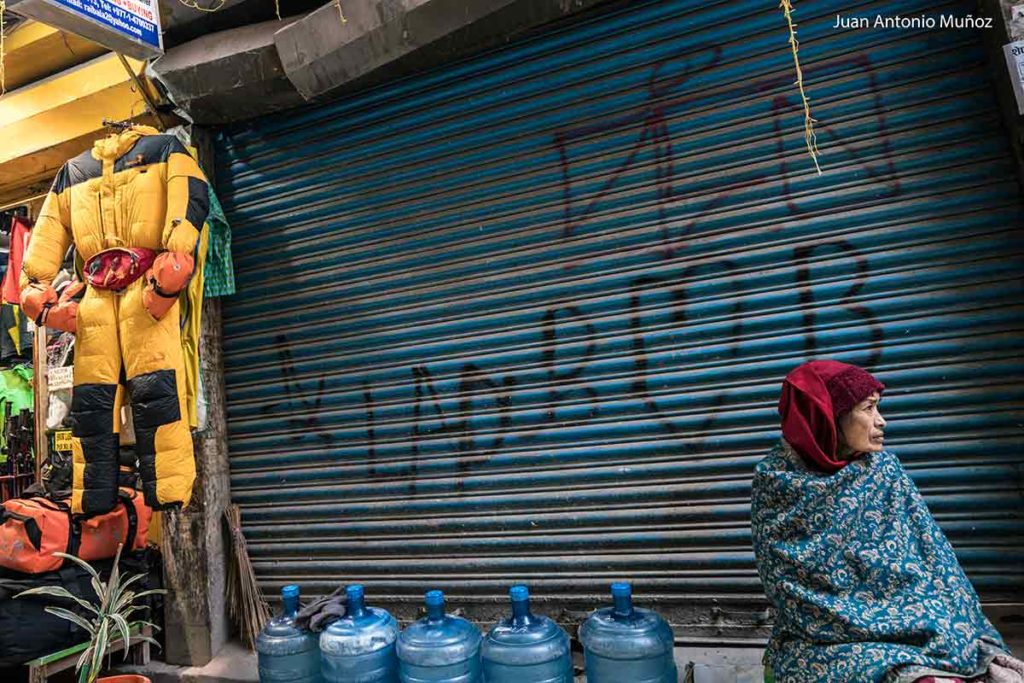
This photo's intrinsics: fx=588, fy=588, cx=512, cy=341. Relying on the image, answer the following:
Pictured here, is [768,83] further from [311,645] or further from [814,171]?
[311,645]

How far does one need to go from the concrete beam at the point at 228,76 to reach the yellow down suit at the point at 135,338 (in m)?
0.52

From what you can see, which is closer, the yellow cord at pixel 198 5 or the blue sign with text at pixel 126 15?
the blue sign with text at pixel 126 15

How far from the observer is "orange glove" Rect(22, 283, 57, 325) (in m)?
3.83

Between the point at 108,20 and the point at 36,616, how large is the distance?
3491 mm

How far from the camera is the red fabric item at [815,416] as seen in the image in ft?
7.39

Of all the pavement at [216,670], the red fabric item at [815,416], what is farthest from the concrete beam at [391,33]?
the pavement at [216,670]

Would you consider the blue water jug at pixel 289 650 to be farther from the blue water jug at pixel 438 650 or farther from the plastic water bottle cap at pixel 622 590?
the plastic water bottle cap at pixel 622 590

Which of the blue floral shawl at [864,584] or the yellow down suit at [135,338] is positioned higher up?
the yellow down suit at [135,338]

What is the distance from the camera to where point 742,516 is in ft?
10.6

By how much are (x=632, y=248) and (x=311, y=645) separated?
119 inches

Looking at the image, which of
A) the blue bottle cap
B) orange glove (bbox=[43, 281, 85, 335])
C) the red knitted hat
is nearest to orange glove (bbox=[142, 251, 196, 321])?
orange glove (bbox=[43, 281, 85, 335])

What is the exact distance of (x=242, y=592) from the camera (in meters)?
4.21

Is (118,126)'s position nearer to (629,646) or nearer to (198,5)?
(198,5)

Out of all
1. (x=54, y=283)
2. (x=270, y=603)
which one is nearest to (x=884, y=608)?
(x=270, y=603)
